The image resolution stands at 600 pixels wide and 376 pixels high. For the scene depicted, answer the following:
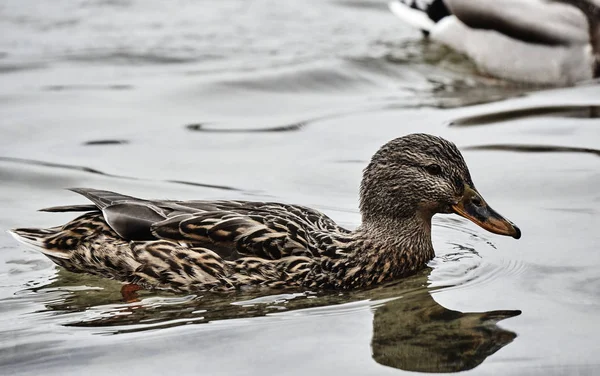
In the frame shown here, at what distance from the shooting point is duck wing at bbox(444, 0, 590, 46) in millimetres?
12781

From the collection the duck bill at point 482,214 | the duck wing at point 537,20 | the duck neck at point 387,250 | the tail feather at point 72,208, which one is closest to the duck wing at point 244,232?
the duck neck at point 387,250

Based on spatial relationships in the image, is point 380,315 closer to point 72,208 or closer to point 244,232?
point 244,232

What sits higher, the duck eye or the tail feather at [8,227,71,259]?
the duck eye

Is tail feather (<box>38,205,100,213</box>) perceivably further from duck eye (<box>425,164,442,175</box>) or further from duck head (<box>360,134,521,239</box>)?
duck eye (<box>425,164,442,175</box>)

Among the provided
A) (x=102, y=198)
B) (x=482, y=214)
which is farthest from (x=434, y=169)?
(x=102, y=198)

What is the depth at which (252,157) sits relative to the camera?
10.2 m

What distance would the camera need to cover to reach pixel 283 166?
32.4 ft

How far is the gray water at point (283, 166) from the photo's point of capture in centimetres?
618

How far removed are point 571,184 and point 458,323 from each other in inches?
120

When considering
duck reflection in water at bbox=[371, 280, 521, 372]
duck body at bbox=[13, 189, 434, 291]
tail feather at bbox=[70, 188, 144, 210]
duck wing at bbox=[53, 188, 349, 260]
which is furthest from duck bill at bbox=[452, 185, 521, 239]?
tail feather at bbox=[70, 188, 144, 210]

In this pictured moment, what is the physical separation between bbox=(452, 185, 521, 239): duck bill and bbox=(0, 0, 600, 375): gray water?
12.2 inches

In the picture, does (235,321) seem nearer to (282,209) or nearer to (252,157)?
(282,209)

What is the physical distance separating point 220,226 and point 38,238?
4.02 feet

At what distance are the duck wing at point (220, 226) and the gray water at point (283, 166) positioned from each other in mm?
321
